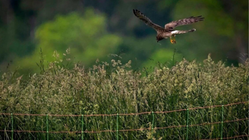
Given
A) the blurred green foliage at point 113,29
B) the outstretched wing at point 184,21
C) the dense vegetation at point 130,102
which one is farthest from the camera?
the blurred green foliage at point 113,29

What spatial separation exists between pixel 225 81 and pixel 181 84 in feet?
2.43

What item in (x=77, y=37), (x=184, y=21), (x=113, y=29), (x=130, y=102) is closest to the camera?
(x=130, y=102)

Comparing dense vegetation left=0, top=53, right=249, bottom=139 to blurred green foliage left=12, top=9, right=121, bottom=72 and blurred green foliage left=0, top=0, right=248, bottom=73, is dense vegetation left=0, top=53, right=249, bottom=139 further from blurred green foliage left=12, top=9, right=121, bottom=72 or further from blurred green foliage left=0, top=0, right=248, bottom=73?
blurred green foliage left=12, top=9, right=121, bottom=72

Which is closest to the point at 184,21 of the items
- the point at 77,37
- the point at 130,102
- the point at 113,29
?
the point at 130,102

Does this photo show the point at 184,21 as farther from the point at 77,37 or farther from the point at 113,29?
the point at 77,37

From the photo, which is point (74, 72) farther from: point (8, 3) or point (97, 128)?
point (8, 3)

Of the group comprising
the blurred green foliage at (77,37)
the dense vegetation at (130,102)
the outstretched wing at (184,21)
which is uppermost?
the blurred green foliage at (77,37)

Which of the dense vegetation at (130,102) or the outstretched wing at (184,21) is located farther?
the outstretched wing at (184,21)

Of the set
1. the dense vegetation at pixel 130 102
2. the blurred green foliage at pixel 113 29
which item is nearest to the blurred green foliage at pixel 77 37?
the blurred green foliage at pixel 113 29

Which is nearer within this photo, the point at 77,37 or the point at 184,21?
the point at 184,21

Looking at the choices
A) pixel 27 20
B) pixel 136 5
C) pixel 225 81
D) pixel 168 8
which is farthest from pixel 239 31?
pixel 225 81

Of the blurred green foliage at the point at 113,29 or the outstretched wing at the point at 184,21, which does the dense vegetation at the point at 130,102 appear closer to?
the outstretched wing at the point at 184,21

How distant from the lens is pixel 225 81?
457cm

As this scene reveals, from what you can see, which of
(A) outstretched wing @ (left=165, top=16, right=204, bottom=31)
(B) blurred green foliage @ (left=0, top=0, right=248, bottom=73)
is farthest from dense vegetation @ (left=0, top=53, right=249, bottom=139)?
(B) blurred green foliage @ (left=0, top=0, right=248, bottom=73)
